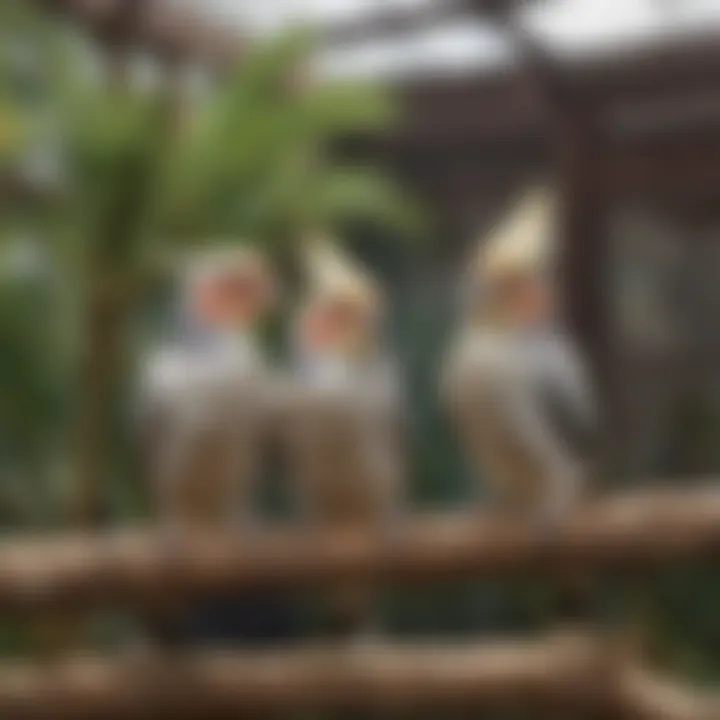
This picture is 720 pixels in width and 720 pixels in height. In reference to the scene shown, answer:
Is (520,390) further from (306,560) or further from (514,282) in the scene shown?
(306,560)

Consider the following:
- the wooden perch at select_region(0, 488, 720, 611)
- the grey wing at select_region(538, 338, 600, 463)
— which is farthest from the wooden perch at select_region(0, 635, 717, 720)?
the grey wing at select_region(538, 338, 600, 463)

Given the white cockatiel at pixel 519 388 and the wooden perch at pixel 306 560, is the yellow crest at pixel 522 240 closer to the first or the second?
the white cockatiel at pixel 519 388

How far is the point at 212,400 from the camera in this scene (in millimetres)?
1129

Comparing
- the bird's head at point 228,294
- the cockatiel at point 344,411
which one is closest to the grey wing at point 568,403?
the cockatiel at point 344,411

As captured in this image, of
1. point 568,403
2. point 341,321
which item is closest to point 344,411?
point 341,321

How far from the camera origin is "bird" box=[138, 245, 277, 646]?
3.71 feet

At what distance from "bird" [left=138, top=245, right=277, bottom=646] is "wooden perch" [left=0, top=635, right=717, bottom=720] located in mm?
92

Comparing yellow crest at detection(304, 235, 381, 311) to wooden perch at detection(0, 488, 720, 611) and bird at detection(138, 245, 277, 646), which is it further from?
wooden perch at detection(0, 488, 720, 611)

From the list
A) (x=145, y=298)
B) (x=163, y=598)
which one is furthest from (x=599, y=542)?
(x=145, y=298)

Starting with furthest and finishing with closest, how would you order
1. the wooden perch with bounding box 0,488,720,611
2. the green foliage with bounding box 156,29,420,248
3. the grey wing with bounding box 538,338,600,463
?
the green foliage with bounding box 156,29,420,248 → the grey wing with bounding box 538,338,600,463 → the wooden perch with bounding box 0,488,720,611

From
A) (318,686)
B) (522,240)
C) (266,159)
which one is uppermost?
(266,159)

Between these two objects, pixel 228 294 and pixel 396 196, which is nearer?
pixel 228 294

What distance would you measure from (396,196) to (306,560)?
1.37 ft

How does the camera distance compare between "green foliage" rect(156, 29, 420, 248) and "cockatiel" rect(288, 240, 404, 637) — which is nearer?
"cockatiel" rect(288, 240, 404, 637)
